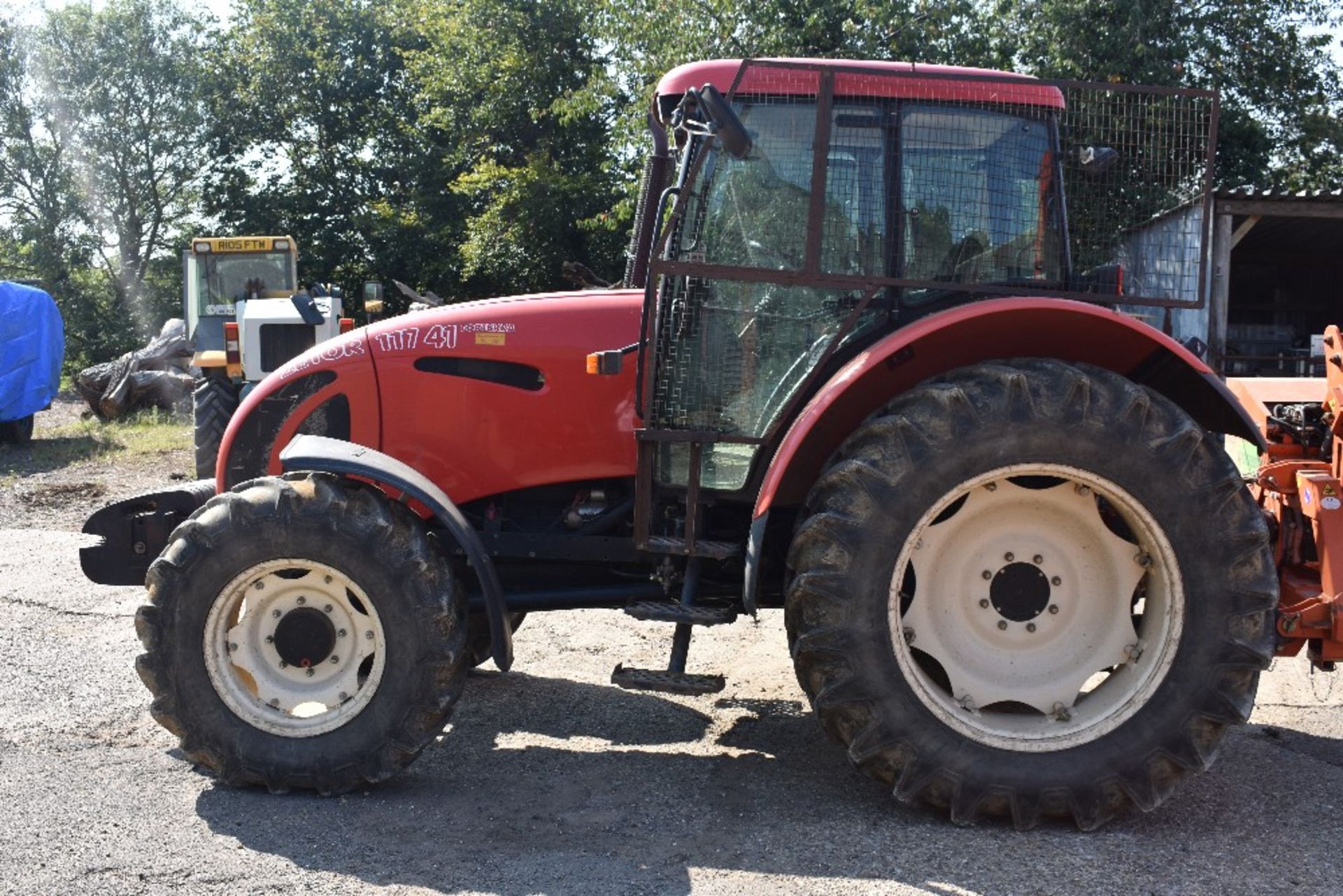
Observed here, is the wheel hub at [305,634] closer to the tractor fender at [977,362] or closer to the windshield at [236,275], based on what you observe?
the tractor fender at [977,362]

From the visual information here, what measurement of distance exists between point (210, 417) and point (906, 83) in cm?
944

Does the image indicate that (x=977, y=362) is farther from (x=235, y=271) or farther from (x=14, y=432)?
(x=235, y=271)

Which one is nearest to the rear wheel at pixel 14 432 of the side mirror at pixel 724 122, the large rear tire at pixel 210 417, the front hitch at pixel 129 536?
the large rear tire at pixel 210 417

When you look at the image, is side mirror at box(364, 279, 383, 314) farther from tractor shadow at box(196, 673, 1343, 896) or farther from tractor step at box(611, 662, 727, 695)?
tractor step at box(611, 662, 727, 695)

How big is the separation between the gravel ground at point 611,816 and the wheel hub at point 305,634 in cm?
48

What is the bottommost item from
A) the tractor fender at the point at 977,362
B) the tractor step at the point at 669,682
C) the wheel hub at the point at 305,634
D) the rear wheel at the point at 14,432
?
the rear wheel at the point at 14,432

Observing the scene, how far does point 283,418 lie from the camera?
5152mm

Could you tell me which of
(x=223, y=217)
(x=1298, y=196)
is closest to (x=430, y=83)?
(x=223, y=217)

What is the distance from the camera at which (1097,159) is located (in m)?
4.54

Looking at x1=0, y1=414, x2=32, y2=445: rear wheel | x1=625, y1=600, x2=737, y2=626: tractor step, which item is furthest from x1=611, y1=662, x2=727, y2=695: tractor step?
x1=0, y1=414, x2=32, y2=445: rear wheel

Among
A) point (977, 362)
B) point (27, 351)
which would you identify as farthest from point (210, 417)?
point (977, 362)

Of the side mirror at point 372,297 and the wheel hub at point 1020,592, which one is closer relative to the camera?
the wheel hub at point 1020,592

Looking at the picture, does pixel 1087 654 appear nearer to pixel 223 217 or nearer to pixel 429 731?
pixel 429 731

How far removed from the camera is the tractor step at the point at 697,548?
458 centimetres
